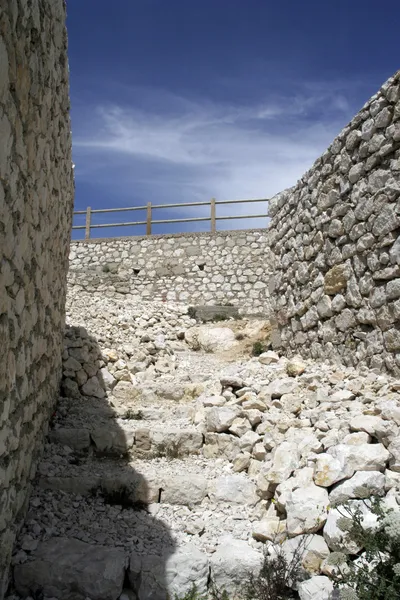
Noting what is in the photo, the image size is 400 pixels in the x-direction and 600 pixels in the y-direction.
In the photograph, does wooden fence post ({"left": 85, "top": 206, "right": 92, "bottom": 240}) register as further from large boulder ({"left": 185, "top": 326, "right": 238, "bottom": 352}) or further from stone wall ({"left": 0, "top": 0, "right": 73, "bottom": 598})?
stone wall ({"left": 0, "top": 0, "right": 73, "bottom": 598})

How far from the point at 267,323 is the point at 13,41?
712 centimetres

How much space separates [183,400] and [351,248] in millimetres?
2420

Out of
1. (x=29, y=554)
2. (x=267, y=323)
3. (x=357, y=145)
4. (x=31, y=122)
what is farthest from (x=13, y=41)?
(x=267, y=323)

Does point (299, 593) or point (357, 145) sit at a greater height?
point (357, 145)

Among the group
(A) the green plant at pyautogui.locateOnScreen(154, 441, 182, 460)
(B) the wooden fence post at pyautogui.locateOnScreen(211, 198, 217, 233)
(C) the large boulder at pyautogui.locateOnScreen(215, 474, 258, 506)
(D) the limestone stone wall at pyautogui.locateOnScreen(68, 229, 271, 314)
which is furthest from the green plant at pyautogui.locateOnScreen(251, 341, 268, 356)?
(B) the wooden fence post at pyautogui.locateOnScreen(211, 198, 217, 233)

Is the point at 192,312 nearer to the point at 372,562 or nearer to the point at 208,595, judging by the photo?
the point at 208,595

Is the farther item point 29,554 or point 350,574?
point 29,554

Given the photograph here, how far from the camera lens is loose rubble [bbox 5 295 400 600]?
2732 mm

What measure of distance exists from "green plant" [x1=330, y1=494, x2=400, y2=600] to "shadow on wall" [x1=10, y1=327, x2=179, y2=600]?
0.91 meters

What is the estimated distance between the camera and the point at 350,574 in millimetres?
2424

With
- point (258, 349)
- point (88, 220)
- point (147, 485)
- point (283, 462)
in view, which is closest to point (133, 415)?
point (147, 485)

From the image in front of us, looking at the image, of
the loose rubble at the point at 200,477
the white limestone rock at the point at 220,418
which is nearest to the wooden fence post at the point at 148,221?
the loose rubble at the point at 200,477

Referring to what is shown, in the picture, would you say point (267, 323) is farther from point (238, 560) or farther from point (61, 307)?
point (238, 560)

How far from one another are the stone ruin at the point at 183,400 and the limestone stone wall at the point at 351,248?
0.02m
